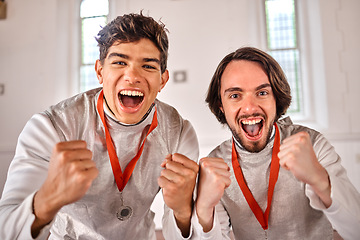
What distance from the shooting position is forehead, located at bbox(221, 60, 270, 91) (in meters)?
1.61

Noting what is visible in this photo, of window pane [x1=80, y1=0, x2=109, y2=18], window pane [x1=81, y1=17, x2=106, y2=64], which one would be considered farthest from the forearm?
window pane [x1=80, y1=0, x2=109, y2=18]

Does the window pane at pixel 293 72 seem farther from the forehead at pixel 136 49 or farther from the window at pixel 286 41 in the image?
the forehead at pixel 136 49

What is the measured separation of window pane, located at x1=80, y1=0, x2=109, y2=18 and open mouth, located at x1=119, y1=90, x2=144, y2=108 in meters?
3.80

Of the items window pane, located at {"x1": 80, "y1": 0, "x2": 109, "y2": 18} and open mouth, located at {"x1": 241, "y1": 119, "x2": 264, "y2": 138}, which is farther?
window pane, located at {"x1": 80, "y1": 0, "x2": 109, "y2": 18}

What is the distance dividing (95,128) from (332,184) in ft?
3.60

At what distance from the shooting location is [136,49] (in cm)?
151

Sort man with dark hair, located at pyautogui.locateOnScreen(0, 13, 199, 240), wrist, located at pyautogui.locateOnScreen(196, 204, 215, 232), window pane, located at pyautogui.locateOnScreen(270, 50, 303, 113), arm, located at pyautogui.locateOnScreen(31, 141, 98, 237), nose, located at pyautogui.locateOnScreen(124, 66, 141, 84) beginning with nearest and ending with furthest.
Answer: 1. arm, located at pyautogui.locateOnScreen(31, 141, 98, 237)
2. wrist, located at pyautogui.locateOnScreen(196, 204, 215, 232)
3. man with dark hair, located at pyautogui.locateOnScreen(0, 13, 199, 240)
4. nose, located at pyautogui.locateOnScreen(124, 66, 141, 84)
5. window pane, located at pyautogui.locateOnScreen(270, 50, 303, 113)

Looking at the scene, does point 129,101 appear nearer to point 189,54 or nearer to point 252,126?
point 252,126

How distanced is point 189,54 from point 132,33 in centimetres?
292

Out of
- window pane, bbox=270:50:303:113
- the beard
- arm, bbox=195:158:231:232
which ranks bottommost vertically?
arm, bbox=195:158:231:232

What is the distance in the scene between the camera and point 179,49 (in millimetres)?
4406

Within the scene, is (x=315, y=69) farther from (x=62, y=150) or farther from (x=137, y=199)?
(x=62, y=150)

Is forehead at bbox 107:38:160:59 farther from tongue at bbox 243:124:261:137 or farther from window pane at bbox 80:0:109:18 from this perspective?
window pane at bbox 80:0:109:18

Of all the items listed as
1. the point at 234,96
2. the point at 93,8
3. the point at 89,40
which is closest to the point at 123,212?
the point at 234,96
